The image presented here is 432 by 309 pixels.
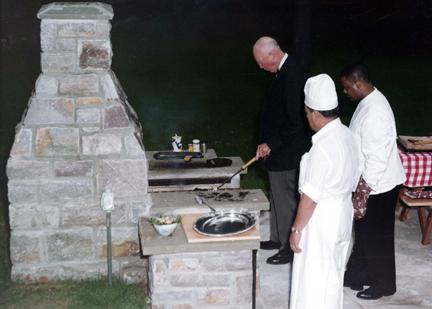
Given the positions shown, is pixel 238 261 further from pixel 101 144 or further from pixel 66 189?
pixel 66 189

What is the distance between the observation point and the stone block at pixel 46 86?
6004mm

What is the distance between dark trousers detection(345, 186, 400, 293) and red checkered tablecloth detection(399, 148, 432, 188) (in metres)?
1.59

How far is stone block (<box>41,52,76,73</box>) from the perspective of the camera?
5.97 meters

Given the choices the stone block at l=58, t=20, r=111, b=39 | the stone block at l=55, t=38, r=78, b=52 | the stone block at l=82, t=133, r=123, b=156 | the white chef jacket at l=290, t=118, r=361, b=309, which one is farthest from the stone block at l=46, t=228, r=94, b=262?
the white chef jacket at l=290, t=118, r=361, b=309

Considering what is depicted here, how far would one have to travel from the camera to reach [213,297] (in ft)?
18.5

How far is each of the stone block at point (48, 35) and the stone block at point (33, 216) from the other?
1527mm

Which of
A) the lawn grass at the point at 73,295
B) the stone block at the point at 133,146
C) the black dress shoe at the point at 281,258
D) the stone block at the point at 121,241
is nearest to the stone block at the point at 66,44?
the stone block at the point at 133,146

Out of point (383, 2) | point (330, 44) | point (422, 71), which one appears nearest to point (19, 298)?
point (422, 71)

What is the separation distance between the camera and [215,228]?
5.70 meters

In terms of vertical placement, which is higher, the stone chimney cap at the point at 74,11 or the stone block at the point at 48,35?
the stone chimney cap at the point at 74,11

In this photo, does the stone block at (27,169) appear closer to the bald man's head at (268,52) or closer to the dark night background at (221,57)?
the dark night background at (221,57)

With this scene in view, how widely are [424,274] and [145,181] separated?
10.00 ft

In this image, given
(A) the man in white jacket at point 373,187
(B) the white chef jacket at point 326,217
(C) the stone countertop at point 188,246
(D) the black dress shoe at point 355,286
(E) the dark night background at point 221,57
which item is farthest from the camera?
(E) the dark night background at point 221,57

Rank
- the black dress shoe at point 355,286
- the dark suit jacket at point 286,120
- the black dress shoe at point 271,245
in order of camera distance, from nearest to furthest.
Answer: the black dress shoe at point 355,286
the dark suit jacket at point 286,120
the black dress shoe at point 271,245
